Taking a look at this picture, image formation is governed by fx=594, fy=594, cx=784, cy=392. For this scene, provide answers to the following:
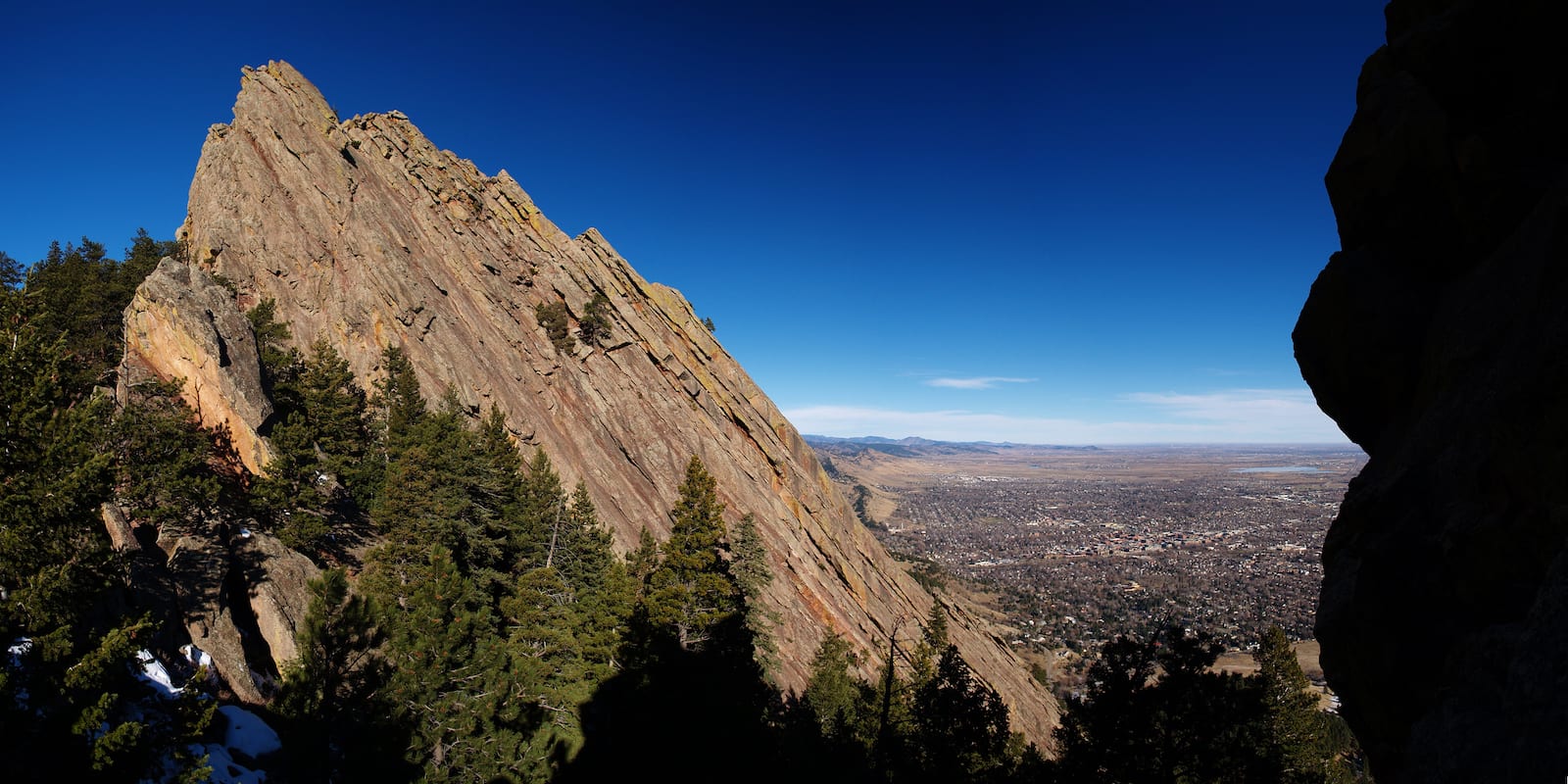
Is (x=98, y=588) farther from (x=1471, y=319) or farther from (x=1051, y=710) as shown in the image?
(x=1051, y=710)

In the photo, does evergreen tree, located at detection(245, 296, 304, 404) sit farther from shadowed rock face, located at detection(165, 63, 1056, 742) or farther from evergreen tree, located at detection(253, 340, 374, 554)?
shadowed rock face, located at detection(165, 63, 1056, 742)

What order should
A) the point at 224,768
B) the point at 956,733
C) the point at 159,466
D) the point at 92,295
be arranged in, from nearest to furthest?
the point at 224,768 → the point at 159,466 → the point at 956,733 → the point at 92,295

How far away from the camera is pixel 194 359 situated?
88.5ft

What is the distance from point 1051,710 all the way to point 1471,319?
56.8m

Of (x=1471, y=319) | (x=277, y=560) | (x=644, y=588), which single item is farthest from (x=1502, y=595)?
(x=277, y=560)

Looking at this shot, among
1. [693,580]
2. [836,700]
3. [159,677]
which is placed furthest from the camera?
[836,700]

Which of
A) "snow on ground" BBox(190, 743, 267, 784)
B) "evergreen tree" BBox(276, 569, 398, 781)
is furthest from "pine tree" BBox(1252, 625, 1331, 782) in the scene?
"snow on ground" BBox(190, 743, 267, 784)

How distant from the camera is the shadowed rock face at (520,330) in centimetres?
3878

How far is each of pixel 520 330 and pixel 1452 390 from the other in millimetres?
50064

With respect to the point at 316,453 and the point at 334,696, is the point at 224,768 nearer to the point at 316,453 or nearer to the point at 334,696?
the point at 334,696

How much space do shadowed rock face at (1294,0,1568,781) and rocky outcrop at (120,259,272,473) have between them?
36147mm

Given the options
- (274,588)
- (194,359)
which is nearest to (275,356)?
(194,359)

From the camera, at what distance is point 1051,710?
5422 cm

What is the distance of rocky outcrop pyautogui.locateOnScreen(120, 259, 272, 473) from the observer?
26844 mm
